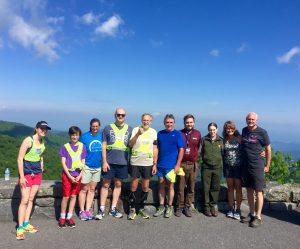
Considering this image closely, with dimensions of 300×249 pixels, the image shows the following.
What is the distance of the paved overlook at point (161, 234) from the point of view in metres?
4.30

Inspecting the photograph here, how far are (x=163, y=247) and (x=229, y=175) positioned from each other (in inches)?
87.0

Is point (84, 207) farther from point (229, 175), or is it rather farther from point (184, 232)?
point (229, 175)

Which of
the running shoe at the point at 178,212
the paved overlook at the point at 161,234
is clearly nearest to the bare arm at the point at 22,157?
the paved overlook at the point at 161,234

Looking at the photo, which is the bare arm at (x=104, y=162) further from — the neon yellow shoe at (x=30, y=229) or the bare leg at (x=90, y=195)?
the neon yellow shoe at (x=30, y=229)

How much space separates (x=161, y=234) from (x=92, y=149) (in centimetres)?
211

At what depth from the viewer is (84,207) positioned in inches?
217

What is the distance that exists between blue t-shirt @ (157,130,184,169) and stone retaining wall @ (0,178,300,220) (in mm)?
816

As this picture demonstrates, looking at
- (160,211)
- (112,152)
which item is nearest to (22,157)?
(112,152)

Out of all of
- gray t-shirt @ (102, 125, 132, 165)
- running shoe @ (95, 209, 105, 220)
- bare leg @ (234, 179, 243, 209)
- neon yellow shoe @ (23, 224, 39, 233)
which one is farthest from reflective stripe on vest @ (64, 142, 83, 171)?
bare leg @ (234, 179, 243, 209)

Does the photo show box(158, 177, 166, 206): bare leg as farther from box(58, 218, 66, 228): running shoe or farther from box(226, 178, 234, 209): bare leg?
box(58, 218, 66, 228): running shoe

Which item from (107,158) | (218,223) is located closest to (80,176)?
(107,158)

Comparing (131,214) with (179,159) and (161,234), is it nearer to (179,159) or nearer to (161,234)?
(161,234)

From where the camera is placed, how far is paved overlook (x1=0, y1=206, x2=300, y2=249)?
4301mm

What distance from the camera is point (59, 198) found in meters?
5.52
